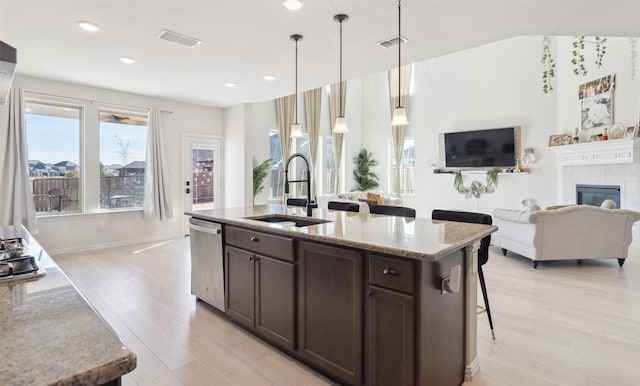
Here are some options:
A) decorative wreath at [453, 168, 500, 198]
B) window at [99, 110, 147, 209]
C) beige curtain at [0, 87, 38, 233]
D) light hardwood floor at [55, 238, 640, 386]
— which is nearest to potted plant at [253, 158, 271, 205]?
window at [99, 110, 147, 209]

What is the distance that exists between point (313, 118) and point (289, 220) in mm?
5766

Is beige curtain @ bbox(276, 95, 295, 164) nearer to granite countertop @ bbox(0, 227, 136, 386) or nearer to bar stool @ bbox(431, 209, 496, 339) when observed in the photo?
bar stool @ bbox(431, 209, 496, 339)

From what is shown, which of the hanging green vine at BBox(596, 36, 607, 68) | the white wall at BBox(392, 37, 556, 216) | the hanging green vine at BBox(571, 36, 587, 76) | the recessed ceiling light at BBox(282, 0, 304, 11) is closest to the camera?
the recessed ceiling light at BBox(282, 0, 304, 11)

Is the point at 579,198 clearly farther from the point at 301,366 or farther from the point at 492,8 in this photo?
the point at 301,366

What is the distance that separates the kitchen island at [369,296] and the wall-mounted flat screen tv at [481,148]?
5.88 meters

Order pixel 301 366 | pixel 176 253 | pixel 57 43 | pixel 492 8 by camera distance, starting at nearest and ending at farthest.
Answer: pixel 301 366
pixel 492 8
pixel 57 43
pixel 176 253

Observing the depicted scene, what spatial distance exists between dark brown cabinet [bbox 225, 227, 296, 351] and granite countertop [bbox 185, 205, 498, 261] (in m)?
0.13

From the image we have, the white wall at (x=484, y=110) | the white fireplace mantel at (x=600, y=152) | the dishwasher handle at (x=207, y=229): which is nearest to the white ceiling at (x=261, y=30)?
the dishwasher handle at (x=207, y=229)

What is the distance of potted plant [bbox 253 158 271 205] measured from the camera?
22.1ft

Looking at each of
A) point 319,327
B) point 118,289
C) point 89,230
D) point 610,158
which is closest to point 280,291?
point 319,327

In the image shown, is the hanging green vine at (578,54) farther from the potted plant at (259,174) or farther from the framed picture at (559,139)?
the potted plant at (259,174)

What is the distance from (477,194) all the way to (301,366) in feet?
22.2

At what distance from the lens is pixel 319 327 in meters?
1.99

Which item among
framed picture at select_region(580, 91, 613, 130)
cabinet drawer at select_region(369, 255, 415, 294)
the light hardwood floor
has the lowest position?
the light hardwood floor
